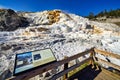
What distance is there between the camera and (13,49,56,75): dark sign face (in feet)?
12.3

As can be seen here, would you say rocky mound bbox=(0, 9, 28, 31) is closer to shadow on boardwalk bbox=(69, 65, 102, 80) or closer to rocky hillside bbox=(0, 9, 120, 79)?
rocky hillside bbox=(0, 9, 120, 79)

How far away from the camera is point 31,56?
4.34 metres

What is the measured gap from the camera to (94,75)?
221 inches

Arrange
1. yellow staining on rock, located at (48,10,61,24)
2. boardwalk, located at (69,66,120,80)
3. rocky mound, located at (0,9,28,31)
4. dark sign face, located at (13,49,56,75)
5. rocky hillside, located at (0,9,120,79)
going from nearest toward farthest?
dark sign face, located at (13,49,56,75) < boardwalk, located at (69,66,120,80) < rocky hillside, located at (0,9,120,79) < rocky mound, located at (0,9,28,31) < yellow staining on rock, located at (48,10,61,24)

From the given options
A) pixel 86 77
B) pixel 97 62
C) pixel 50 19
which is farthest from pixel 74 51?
pixel 50 19

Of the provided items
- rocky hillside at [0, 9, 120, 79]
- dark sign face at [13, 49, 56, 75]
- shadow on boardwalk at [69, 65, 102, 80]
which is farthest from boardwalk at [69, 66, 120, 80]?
rocky hillside at [0, 9, 120, 79]

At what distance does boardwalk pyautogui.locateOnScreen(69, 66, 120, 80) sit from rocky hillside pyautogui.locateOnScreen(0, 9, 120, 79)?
2.92 m

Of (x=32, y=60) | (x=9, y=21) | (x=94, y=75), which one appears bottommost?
(x=94, y=75)

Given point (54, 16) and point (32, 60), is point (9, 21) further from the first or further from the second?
point (32, 60)

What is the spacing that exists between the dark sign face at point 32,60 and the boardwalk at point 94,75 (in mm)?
1720

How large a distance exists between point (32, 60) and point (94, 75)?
313 cm

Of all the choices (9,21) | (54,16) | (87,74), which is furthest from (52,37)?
(9,21)

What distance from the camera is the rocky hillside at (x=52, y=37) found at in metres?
9.91

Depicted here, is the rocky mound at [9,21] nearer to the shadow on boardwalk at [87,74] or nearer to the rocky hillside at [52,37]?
the rocky hillside at [52,37]
